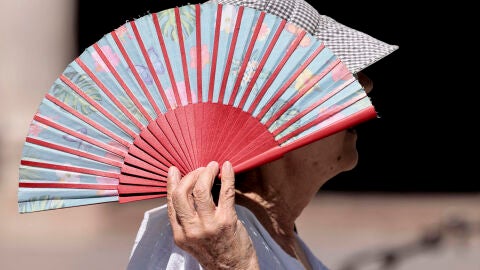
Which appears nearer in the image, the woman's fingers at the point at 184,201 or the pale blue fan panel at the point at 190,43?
the woman's fingers at the point at 184,201

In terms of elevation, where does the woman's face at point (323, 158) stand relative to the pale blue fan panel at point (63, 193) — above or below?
above

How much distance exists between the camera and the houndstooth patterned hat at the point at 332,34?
198cm

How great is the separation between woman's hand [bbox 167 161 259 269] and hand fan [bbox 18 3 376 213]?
0.08m

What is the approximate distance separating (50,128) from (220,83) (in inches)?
12.9

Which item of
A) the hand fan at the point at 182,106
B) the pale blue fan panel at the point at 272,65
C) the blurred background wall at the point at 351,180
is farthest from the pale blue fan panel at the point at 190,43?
the blurred background wall at the point at 351,180

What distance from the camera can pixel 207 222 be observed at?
1697 mm

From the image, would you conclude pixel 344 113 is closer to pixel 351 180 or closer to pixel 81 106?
pixel 81 106

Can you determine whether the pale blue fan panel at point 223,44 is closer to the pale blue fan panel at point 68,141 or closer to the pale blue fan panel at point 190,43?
the pale blue fan panel at point 190,43

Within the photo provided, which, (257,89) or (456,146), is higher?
(257,89)

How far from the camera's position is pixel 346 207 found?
9102 millimetres

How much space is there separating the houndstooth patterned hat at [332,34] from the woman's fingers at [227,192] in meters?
0.34

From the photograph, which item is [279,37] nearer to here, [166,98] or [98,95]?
[166,98]

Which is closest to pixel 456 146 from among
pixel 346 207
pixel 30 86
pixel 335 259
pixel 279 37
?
pixel 346 207

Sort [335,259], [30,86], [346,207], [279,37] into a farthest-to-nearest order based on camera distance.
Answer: [346,207]
[30,86]
[335,259]
[279,37]
